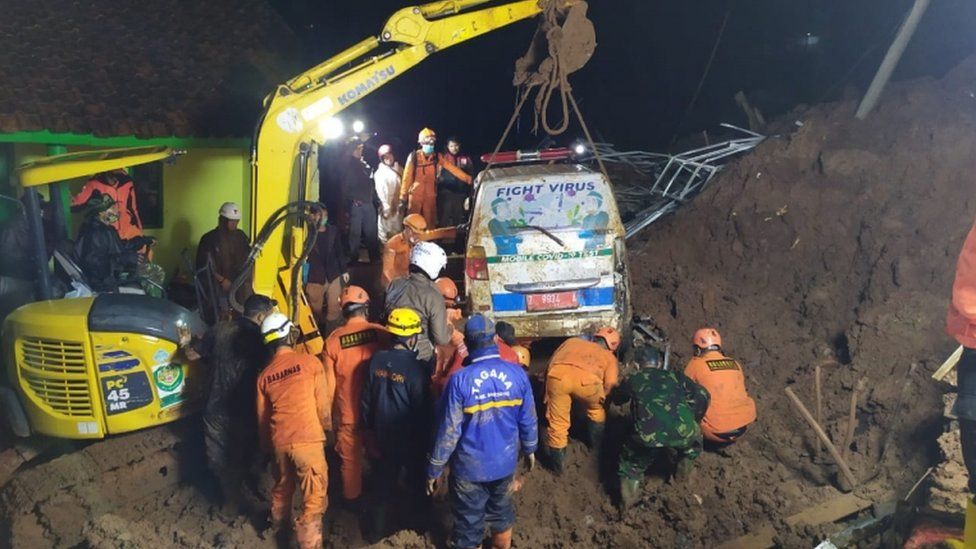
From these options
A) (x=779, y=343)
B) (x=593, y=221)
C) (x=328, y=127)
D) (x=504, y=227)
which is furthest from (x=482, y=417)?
(x=779, y=343)

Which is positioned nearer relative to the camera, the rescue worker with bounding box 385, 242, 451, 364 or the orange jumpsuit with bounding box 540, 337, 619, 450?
the orange jumpsuit with bounding box 540, 337, 619, 450

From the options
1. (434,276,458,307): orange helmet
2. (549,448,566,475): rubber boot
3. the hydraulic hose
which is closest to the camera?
(549,448,566,475): rubber boot

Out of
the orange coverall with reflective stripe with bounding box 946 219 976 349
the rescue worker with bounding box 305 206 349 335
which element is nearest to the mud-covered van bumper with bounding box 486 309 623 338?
the rescue worker with bounding box 305 206 349 335

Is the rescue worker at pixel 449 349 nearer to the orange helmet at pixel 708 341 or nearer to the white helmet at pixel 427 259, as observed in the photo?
the white helmet at pixel 427 259

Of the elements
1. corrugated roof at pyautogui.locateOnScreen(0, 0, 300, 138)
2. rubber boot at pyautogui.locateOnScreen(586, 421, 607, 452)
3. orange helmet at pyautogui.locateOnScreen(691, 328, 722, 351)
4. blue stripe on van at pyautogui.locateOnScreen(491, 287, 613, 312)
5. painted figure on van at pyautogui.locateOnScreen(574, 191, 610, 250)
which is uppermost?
corrugated roof at pyautogui.locateOnScreen(0, 0, 300, 138)

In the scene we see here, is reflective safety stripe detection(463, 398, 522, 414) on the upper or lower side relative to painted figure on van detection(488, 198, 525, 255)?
lower

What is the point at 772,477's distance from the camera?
703 centimetres

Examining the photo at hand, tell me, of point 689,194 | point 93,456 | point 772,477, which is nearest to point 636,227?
point 689,194

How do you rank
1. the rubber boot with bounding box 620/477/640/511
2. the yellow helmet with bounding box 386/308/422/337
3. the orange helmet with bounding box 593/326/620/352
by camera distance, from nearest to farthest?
the yellow helmet with bounding box 386/308/422/337, the rubber boot with bounding box 620/477/640/511, the orange helmet with bounding box 593/326/620/352

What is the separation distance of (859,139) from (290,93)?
7.70 m

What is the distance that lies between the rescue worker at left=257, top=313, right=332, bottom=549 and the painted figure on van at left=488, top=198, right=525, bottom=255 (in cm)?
252

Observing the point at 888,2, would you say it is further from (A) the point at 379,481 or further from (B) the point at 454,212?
(A) the point at 379,481

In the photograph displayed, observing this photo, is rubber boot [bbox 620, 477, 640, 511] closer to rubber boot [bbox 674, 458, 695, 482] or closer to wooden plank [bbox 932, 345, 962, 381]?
rubber boot [bbox 674, 458, 695, 482]

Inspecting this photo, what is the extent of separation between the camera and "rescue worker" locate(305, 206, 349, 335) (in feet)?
30.2
